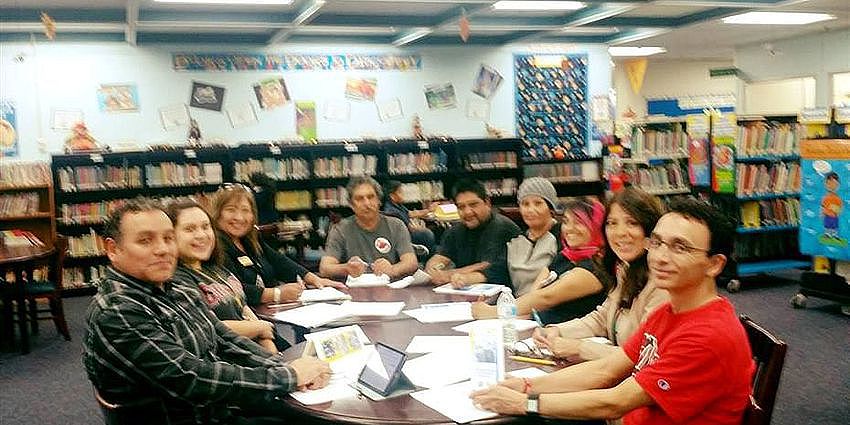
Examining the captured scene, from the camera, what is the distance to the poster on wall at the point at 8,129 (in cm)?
916

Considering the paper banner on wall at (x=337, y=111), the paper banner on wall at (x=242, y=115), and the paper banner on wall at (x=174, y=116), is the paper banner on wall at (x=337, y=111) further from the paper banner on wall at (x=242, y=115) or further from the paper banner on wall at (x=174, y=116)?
the paper banner on wall at (x=174, y=116)

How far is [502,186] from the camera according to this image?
10742 millimetres

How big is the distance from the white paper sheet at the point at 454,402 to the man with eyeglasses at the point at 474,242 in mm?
2080

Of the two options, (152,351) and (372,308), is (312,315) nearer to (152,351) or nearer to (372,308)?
(372,308)

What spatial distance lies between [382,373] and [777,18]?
9930mm

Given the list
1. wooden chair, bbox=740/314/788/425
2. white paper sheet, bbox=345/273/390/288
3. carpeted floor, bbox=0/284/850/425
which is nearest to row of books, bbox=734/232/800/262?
carpeted floor, bbox=0/284/850/425

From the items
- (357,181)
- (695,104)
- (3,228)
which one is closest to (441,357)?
(357,181)

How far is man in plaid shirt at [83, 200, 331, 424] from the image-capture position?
235 centimetres

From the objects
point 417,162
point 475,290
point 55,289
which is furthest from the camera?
point 417,162

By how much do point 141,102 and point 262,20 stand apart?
7.13 feet

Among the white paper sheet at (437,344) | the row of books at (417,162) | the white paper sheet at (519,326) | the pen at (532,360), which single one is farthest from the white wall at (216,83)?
the pen at (532,360)

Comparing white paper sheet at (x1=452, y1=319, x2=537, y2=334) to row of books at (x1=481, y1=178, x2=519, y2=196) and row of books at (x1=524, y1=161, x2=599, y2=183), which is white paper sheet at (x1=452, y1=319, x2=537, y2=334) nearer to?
row of books at (x1=481, y1=178, x2=519, y2=196)

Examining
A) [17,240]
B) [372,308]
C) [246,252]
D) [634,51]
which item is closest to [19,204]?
[17,240]

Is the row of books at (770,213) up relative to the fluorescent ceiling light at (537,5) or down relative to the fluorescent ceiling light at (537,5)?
down
